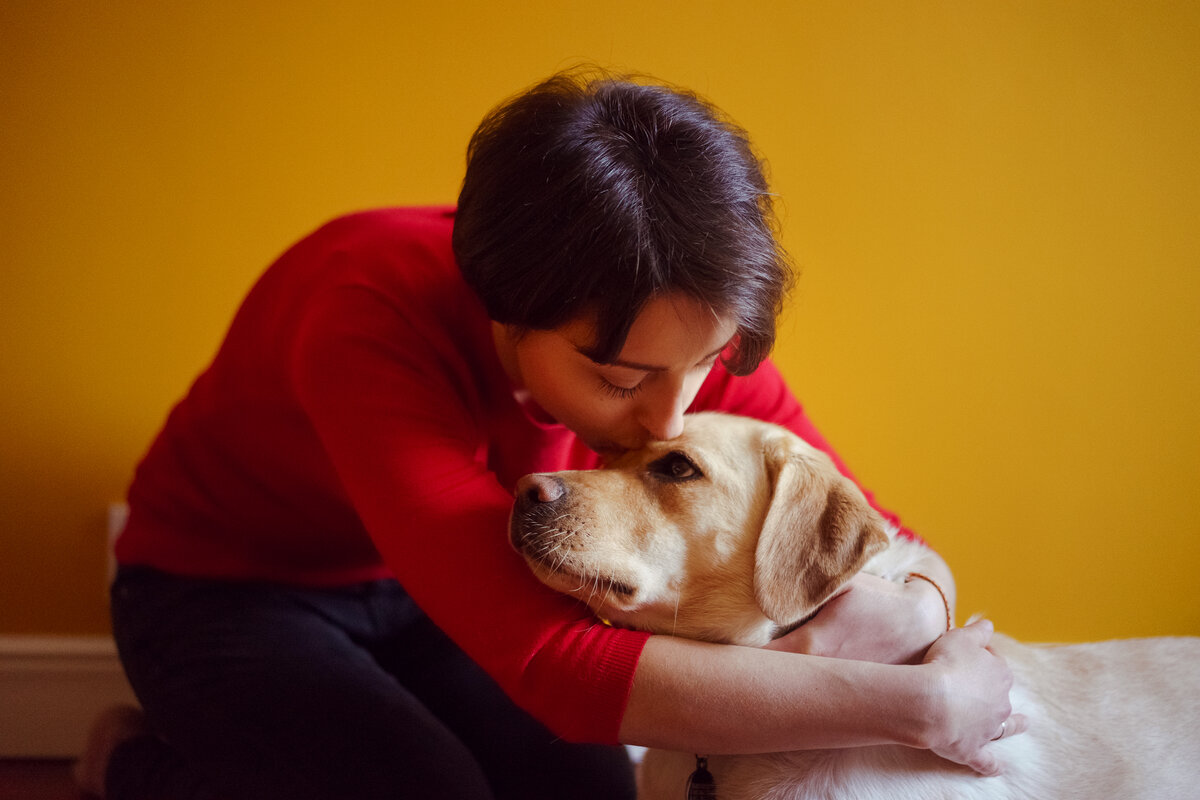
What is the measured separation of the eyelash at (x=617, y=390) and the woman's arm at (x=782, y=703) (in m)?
0.39

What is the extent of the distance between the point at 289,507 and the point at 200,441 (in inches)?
9.6

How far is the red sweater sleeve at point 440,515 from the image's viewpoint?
46.8 inches

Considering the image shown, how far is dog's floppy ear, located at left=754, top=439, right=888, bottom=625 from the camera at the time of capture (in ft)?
4.41

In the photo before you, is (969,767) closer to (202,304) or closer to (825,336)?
(825,336)

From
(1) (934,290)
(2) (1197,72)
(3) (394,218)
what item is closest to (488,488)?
(3) (394,218)

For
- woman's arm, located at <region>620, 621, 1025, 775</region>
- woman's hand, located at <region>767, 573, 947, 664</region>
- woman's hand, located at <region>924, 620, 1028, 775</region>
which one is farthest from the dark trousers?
woman's hand, located at <region>924, 620, 1028, 775</region>

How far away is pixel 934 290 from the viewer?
2.55 metres

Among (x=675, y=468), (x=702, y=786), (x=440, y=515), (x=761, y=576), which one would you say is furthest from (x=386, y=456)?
(x=702, y=786)

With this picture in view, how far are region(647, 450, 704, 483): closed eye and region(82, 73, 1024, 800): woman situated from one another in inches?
1.9

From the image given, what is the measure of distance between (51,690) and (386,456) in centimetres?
201

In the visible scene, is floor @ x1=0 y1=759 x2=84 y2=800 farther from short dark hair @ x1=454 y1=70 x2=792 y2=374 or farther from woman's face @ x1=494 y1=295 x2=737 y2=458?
short dark hair @ x1=454 y1=70 x2=792 y2=374

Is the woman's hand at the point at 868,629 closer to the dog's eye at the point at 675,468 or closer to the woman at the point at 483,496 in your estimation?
the woman at the point at 483,496

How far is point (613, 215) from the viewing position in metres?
1.24

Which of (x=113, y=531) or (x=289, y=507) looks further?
(x=113, y=531)
